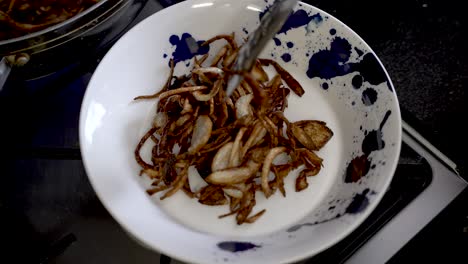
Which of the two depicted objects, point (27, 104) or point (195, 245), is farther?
point (27, 104)

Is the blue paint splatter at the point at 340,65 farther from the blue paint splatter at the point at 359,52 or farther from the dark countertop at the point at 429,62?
the dark countertop at the point at 429,62

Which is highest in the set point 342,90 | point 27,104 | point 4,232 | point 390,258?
point 342,90

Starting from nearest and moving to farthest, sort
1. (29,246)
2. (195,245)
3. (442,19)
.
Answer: (195,245)
(29,246)
(442,19)

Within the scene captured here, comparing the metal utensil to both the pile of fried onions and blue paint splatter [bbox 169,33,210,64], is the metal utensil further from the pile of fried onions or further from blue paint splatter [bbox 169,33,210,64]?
blue paint splatter [bbox 169,33,210,64]

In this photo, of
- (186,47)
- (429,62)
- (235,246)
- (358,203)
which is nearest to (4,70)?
(186,47)

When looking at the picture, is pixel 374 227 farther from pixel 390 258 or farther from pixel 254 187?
pixel 254 187

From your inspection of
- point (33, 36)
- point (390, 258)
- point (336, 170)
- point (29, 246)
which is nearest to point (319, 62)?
point (336, 170)

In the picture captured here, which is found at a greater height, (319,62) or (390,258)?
(319,62)
